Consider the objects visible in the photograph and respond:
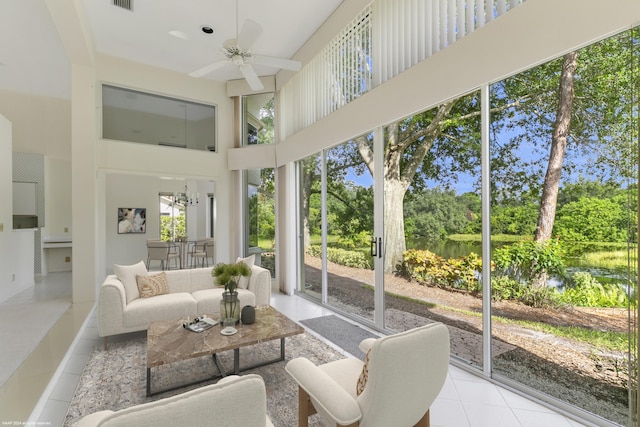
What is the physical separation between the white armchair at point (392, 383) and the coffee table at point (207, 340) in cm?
111

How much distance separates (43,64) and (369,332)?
6701 millimetres

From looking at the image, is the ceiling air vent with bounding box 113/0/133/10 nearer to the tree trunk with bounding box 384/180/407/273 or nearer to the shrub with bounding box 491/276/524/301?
the tree trunk with bounding box 384/180/407/273

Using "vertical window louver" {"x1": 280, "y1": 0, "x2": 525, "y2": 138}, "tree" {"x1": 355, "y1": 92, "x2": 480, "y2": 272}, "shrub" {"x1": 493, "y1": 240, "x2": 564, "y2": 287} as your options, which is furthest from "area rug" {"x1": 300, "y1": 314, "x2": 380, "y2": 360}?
"vertical window louver" {"x1": 280, "y1": 0, "x2": 525, "y2": 138}

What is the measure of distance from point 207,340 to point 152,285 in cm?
187

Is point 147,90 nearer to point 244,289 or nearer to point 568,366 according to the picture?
Result: point 244,289

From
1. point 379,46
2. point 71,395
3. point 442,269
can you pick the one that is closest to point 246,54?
point 379,46

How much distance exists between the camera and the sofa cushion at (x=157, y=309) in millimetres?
3658

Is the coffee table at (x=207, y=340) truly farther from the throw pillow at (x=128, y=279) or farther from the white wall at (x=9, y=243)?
the white wall at (x=9, y=243)

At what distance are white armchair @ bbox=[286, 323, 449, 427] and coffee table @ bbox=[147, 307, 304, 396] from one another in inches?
43.5

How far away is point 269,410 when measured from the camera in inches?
92.4

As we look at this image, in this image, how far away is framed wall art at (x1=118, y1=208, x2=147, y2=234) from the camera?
8.34 meters

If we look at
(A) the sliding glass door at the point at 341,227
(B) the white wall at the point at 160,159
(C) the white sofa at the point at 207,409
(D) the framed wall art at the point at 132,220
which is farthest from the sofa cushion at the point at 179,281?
(D) the framed wall art at the point at 132,220

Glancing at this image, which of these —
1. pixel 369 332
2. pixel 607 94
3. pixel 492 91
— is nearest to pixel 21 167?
pixel 369 332

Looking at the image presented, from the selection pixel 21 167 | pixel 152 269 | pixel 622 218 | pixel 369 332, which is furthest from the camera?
pixel 152 269
